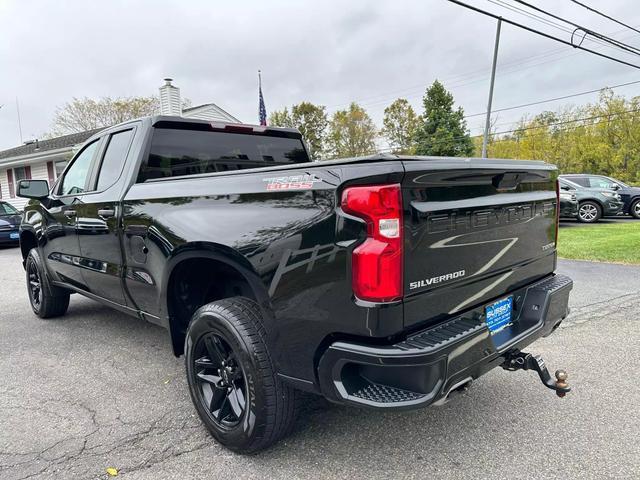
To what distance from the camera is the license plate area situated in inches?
95.4

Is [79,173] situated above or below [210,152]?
below

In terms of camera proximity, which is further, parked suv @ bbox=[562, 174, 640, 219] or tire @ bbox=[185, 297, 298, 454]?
parked suv @ bbox=[562, 174, 640, 219]

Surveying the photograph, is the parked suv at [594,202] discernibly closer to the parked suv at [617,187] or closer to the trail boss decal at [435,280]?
the parked suv at [617,187]

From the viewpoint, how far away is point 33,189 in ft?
14.9

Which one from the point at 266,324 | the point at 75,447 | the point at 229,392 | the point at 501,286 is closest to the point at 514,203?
the point at 501,286

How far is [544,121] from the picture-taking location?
35250 millimetres

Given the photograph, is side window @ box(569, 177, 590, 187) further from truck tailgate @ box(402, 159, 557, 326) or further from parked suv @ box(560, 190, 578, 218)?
truck tailgate @ box(402, 159, 557, 326)

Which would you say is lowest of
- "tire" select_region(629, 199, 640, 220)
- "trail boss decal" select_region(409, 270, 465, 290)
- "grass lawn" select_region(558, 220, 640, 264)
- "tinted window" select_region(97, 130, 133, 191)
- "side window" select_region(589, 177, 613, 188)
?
"grass lawn" select_region(558, 220, 640, 264)

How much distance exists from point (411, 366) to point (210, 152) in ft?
8.61

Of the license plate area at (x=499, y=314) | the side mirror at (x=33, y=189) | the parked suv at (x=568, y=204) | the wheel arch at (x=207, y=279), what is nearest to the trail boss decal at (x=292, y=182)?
the wheel arch at (x=207, y=279)

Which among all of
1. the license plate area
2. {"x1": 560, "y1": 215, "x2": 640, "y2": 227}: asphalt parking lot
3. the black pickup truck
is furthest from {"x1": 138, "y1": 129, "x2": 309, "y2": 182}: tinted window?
{"x1": 560, "y1": 215, "x2": 640, "y2": 227}: asphalt parking lot

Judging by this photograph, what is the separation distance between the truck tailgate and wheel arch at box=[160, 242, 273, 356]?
0.78 metres

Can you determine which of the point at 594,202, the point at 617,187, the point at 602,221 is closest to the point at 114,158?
the point at 594,202

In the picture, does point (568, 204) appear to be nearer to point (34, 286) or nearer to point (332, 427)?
point (332, 427)
